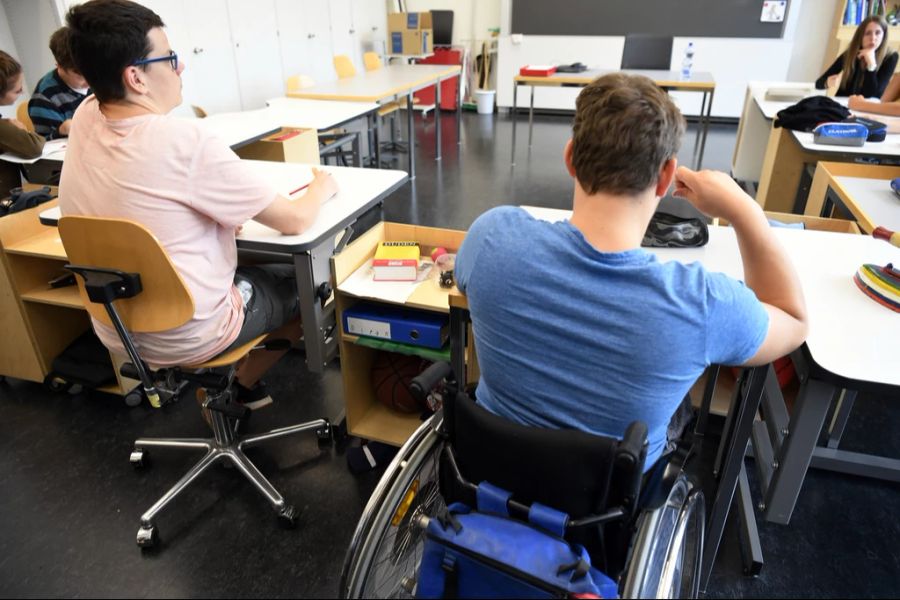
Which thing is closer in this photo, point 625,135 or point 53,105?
point 625,135

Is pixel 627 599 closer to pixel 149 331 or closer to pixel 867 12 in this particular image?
pixel 149 331

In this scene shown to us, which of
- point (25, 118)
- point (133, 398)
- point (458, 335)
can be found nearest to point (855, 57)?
point (458, 335)

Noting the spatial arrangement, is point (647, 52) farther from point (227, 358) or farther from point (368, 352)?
point (227, 358)

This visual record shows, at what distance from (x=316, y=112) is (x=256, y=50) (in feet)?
7.36

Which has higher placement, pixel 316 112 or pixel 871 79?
pixel 871 79

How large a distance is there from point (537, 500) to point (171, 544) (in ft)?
4.01

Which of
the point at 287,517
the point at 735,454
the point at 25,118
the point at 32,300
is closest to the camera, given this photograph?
the point at 735,454

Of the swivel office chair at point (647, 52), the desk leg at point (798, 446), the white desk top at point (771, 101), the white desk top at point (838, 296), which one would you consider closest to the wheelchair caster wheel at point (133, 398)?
the white desk top at point (838, 296)

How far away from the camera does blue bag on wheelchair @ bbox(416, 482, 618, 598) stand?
833 millimetres

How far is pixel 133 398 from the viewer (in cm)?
223

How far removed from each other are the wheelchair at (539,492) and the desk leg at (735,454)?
0.73ft

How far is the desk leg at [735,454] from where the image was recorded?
1.35 meters

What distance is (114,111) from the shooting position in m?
1.37

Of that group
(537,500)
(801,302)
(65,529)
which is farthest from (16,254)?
(801,302)
